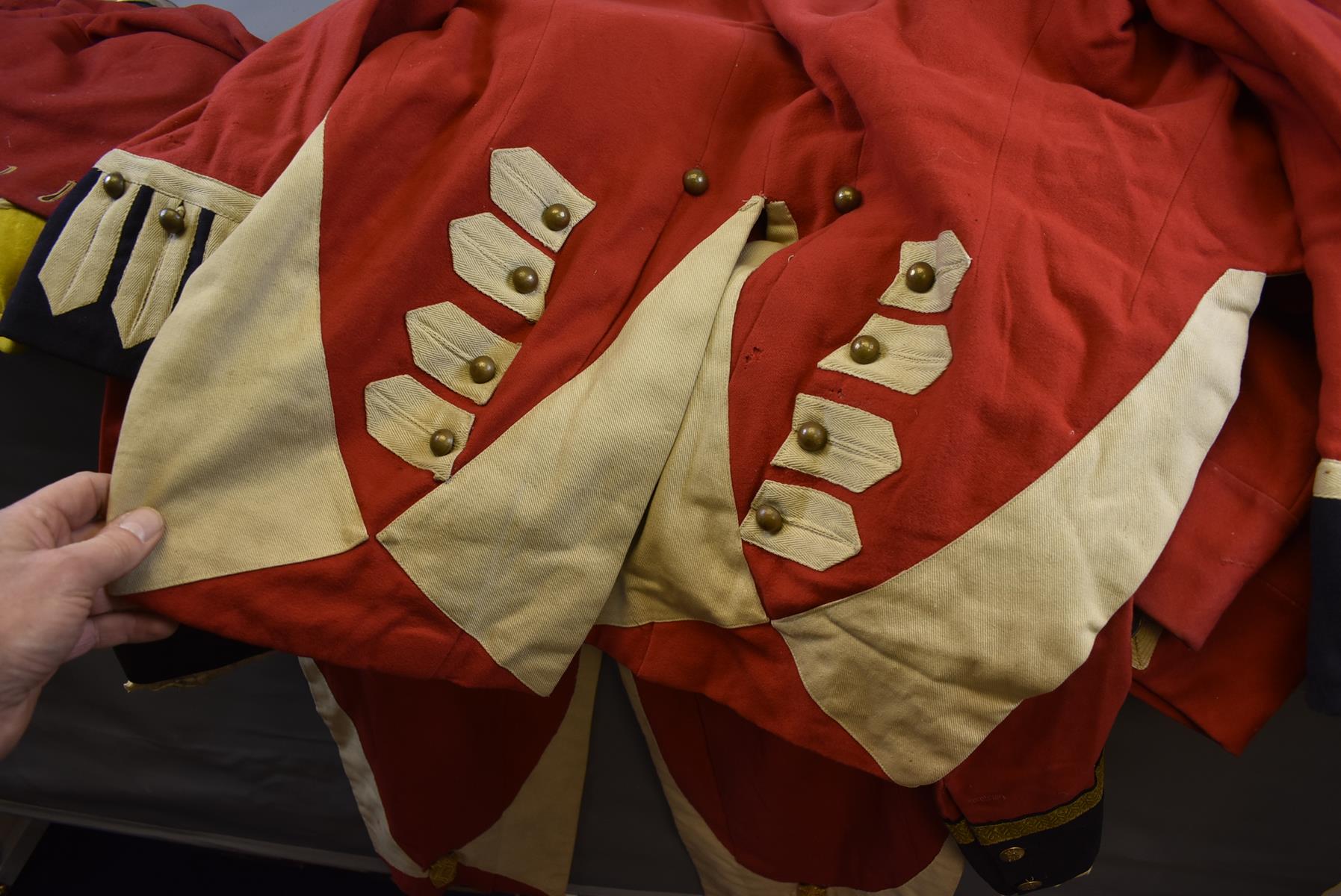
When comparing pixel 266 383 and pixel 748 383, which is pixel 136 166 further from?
pixel 748 383

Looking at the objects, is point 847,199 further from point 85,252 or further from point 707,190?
point 85,252

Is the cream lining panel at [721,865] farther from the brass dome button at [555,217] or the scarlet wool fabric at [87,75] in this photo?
the scarlet wool fabric at [87,75]

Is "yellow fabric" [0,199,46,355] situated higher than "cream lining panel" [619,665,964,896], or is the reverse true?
"yellow fabric" [0,199,46,355]

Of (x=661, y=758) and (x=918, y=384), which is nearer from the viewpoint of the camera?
(x=918, y=384)

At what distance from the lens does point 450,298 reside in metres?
0.56

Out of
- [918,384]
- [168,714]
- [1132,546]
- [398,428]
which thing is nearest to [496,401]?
[398,428]

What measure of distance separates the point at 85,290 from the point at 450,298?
0.23m

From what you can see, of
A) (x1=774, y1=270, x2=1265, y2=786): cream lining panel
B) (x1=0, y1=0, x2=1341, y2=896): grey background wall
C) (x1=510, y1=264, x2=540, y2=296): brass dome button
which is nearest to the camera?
(x1=774, y1=270, x2=1265, y2=786): cream lining panel

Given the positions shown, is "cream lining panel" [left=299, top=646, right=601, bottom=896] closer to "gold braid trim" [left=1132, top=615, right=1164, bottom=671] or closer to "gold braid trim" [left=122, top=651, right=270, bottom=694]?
"gold braid trim" [left=122, top=651, right=270, bottom=694]

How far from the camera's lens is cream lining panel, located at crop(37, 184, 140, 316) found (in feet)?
1.74

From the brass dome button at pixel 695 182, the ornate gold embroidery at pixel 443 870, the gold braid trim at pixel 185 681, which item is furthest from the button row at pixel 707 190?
the ornate gold embroidery at pixel 443 870

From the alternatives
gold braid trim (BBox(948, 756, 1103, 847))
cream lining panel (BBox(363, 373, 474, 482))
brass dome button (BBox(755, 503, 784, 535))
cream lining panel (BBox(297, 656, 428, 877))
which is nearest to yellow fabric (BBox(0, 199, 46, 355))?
cream lining panel (BBox(363, 373, 474, 482))

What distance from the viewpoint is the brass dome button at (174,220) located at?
54cm

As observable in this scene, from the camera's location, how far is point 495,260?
57 cm
